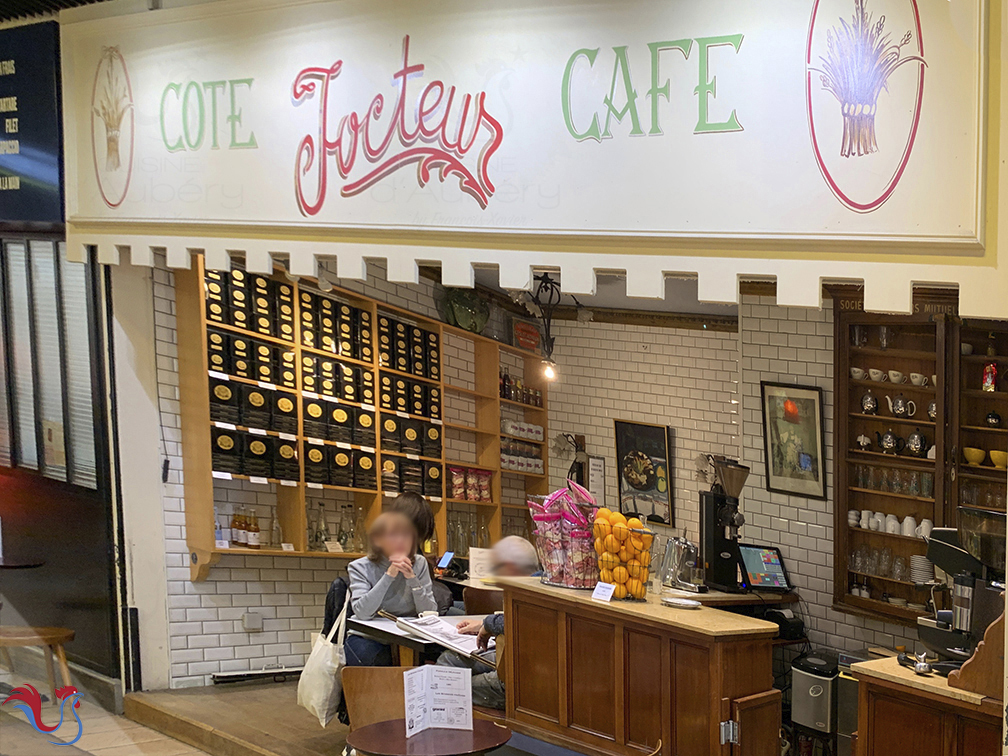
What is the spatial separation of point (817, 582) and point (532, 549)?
2.67 m

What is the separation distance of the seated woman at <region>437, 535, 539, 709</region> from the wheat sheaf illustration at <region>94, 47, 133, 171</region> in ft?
9.67

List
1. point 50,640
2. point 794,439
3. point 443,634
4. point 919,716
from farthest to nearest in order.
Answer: point 794,439, point 50,640, point 443,634, point 919,716

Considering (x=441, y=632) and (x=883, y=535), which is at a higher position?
(x=883, y=535)

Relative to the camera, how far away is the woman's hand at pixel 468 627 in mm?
5570

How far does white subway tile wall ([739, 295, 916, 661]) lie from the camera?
7184 millimetres

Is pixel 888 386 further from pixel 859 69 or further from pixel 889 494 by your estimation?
pixel 859 69

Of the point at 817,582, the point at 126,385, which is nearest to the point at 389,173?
the point at 126,385

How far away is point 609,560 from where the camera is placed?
492cm

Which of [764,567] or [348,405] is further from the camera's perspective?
[348,405]

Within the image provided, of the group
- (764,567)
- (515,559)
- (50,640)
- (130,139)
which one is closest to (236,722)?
(50,640)

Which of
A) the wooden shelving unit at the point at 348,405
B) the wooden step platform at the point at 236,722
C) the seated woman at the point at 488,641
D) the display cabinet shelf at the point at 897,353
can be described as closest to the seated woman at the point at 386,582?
the seated woman at the point at 488,641

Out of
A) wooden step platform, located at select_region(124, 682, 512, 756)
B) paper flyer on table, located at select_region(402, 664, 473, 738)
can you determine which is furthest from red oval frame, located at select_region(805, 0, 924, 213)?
wooden step platform, located at select_region(124, 682, 512, 756)

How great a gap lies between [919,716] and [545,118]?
107 inches

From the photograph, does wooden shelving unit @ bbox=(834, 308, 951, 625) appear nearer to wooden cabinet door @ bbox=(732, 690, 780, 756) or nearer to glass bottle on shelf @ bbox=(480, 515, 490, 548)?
wooden cabinet door @ bbox=(732, 690, 780, 756)
